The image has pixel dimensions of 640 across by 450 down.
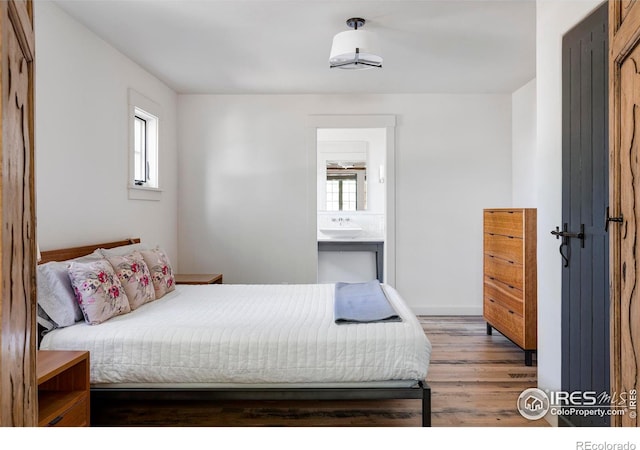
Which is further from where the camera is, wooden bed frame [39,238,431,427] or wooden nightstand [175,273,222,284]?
wooden nightstand [175,273,222,284]

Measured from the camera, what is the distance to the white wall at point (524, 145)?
4.54 m

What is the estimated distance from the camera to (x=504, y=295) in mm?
3744

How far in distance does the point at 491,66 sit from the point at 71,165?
11.7ft

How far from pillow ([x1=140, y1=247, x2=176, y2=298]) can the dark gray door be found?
261 centimetres

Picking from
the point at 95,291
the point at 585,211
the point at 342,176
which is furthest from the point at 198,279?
the point at 585,211

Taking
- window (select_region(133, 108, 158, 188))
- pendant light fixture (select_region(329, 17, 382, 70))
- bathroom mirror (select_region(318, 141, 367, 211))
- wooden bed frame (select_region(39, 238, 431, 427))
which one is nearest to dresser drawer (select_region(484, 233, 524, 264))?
wooden bed frame (select_region(39, 238, 431, 427))

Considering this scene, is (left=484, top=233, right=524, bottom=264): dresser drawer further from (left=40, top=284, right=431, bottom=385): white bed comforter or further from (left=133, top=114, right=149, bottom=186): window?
(left=133, top=114, right=149, bottom=186): window

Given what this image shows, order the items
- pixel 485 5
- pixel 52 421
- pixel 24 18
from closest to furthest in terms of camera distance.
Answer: pixel 24 18 → pixel 52 421 → pixel 485 5

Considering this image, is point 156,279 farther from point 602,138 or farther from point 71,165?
point 602,138

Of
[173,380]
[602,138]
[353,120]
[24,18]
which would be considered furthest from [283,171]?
[24,18]

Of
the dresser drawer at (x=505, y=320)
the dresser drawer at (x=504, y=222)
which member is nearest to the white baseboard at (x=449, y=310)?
the dresser drawer at (x=505, y=320)

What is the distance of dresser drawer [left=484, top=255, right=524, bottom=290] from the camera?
3.45m

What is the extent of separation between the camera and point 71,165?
296 centimetres

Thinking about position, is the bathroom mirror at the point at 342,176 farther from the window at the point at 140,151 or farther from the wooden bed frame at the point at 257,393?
the wooden bed frame at the point at 257,393
